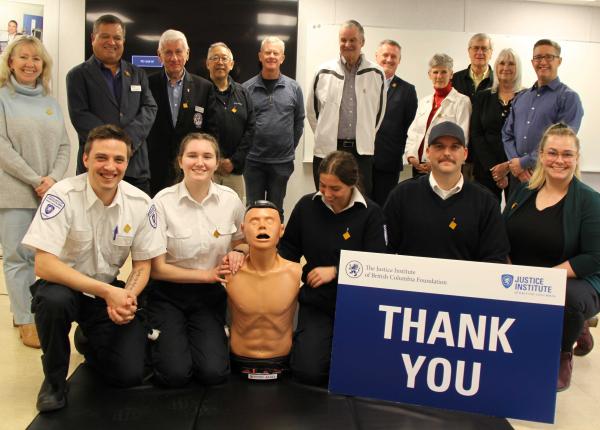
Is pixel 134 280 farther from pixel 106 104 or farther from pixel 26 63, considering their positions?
pixel 26 63

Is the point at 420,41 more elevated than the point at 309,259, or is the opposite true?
the point at 420,41

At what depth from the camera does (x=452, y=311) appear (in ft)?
7.37

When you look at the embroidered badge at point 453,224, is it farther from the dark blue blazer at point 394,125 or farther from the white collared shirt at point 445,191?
the dark blue blazer at point 394,125

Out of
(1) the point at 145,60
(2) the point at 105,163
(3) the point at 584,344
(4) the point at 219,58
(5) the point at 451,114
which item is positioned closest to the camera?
(2) the point at 105,163

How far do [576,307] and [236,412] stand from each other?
63.0 inches

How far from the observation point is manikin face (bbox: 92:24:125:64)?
3.12 m

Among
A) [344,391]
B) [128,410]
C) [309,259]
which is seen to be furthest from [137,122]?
[344,391]

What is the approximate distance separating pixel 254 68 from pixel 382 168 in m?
2.04

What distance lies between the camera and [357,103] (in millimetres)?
3822

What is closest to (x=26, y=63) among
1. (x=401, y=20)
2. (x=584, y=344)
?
(x=584, y=344)

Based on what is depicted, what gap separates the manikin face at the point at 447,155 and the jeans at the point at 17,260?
2.11 meters

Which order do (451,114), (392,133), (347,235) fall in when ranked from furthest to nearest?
(392,133)
(451,114)
(347,235)

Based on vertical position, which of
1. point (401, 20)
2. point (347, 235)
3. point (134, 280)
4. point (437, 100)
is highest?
point (401, 20)

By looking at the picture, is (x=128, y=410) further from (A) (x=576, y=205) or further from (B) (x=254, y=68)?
(B) (x=254, y=68)
